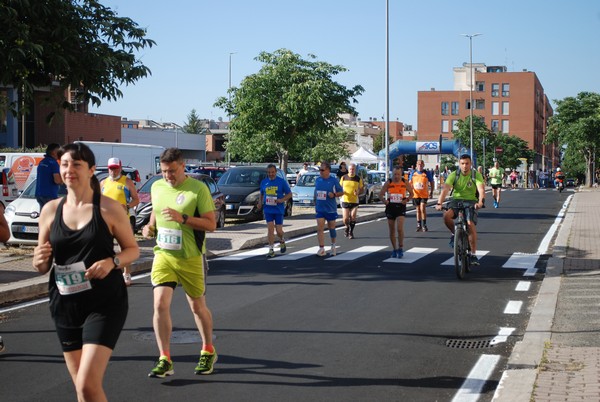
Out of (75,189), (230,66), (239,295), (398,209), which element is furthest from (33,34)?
(230,66)

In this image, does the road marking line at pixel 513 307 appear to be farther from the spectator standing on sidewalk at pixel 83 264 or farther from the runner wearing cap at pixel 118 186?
the spectator standing on sidewalk at pixel 83 264

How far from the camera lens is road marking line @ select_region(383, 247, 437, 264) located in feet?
49.5

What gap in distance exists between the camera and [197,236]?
6.83 meters

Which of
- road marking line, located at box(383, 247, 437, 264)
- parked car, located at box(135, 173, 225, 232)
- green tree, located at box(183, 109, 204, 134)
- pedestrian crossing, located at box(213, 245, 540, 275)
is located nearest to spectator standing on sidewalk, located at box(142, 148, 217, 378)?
pedestrian crossing, located at box(213, 245, 540, 275)

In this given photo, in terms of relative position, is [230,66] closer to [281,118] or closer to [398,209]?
[281,118]

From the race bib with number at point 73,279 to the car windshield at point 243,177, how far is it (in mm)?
21647

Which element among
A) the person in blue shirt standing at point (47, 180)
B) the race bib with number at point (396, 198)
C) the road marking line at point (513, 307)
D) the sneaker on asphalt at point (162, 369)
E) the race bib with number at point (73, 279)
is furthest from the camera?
the race bib with number at point (396, 198)

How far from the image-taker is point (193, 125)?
521ft

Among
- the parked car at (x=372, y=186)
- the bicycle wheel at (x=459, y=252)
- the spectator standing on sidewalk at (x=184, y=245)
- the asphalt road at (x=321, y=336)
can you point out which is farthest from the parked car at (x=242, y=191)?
the spectator standing on sidewalk at (x=184, y=245)

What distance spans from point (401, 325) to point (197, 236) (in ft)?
9.95

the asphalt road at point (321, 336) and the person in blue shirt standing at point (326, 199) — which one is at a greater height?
the person in blue shirt standing at point (326, 199)

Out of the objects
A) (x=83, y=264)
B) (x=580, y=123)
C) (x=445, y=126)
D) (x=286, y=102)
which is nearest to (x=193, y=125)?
(x=445, y=126)

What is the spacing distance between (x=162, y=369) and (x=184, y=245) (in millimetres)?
1000

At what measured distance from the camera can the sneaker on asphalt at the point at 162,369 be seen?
6500mm
